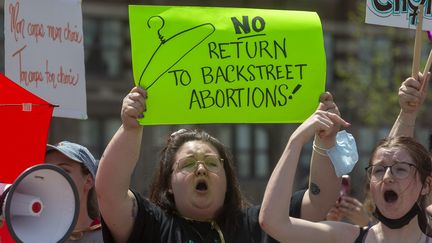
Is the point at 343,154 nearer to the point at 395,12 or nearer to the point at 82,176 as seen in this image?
the point at 395,12

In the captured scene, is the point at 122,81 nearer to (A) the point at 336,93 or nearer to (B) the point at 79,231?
(A) the point at 336,93

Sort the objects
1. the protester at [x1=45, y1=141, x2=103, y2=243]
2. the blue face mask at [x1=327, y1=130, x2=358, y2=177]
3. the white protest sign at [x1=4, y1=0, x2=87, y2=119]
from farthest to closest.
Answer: the white protest sign at [x1=4, y1=0, x2=87, y2=119] < the protester at [x1=45, y1=141, x2=103, y2=243] < the blue face mask at [x1=327, y1=130, x2=358, y2=177]

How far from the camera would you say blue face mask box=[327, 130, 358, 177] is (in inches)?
152

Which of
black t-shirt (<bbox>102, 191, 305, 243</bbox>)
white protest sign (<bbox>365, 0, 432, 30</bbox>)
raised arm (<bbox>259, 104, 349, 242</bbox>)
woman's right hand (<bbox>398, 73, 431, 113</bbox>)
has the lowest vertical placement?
black t-shirt (<bbox>102, 191, 305, 243</bbox>)

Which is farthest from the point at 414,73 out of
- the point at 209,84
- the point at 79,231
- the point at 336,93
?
the point at 336,93

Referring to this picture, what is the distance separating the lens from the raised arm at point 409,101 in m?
3.98

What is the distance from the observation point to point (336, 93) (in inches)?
1049

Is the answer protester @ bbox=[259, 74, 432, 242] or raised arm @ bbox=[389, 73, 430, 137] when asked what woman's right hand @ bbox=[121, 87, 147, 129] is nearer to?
protester @ bbox=[259, 74, 432, 242]

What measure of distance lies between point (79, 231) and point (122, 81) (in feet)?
71.4

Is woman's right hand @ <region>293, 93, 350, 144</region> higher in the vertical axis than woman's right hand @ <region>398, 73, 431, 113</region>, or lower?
lower

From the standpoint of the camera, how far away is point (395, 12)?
4.37 metres

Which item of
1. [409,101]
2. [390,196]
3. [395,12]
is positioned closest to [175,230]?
[390,196]

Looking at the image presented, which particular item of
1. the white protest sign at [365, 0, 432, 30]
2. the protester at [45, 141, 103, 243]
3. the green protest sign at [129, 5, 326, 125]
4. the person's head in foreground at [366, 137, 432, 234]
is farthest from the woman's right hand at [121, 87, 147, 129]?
the white protest sign at [365, 0, 432, 30]

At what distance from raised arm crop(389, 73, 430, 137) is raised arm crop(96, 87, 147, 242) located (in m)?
1.03
